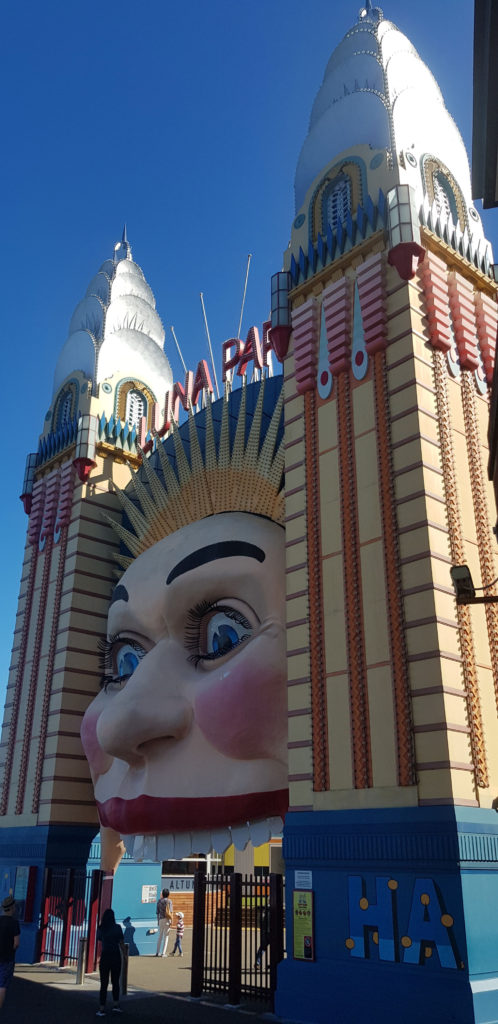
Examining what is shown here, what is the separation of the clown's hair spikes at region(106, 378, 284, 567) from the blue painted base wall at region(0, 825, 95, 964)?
5.83 m

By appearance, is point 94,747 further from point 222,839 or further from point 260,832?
point 260,832

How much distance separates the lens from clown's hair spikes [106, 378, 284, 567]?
14695 mm

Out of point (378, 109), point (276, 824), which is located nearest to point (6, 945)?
point (276, 824)

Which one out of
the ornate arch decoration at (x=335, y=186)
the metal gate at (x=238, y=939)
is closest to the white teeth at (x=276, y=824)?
the metal gate at (x=238, y=939)

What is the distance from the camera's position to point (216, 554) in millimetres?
13805

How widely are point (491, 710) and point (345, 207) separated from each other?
8979 millimetres

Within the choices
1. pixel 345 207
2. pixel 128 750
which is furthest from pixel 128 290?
pixel 128 750

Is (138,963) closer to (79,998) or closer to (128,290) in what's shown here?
(79,998)

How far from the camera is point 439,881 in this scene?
961 centimetres

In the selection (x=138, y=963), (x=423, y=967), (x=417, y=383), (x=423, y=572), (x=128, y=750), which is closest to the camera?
(x=423, y=967)

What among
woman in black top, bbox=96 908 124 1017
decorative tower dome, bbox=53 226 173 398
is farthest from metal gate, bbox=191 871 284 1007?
decorative tower dome, bbox=53 226 173 398

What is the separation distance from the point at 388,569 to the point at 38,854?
10.3m

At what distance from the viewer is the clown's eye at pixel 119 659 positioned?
15.5 meters

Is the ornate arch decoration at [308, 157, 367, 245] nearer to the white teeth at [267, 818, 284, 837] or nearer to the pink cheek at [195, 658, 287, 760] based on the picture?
the pink cheek at [195, 658, 287, 760]
